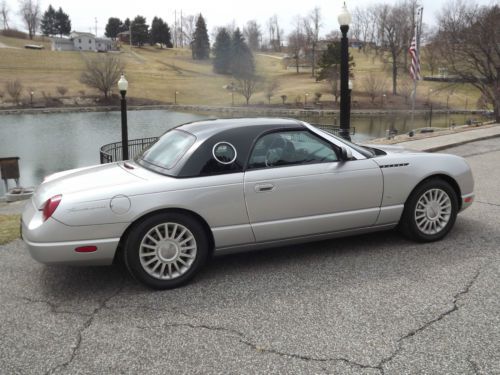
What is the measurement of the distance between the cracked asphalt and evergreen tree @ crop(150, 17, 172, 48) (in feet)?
508

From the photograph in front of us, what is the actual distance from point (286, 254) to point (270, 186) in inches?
36.3

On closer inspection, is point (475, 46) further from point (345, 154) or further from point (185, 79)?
point (185, 79)

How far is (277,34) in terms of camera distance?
167625mm

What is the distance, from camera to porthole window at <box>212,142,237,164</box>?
13.8 ft

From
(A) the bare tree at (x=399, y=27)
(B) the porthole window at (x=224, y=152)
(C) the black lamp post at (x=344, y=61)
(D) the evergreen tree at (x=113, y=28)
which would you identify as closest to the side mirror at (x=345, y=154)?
(B) the porthole window at (x=224, y=152)

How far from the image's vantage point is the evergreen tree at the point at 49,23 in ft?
495

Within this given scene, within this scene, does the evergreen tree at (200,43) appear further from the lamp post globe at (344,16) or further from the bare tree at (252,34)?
the lamp post globe at (344,16)

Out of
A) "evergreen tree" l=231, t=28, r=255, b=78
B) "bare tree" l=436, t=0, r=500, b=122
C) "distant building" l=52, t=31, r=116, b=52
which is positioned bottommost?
"bare tree" l=436, t=0, r=500, b=122

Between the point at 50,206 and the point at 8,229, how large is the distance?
2.80 meters

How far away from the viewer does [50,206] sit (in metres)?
3.76

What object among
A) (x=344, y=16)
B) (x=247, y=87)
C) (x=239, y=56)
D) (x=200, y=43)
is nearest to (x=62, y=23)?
(x=200, y=43)

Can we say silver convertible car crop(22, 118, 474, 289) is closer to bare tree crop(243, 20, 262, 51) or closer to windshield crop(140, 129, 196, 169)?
windshield crop(140, 129, 196, 169)

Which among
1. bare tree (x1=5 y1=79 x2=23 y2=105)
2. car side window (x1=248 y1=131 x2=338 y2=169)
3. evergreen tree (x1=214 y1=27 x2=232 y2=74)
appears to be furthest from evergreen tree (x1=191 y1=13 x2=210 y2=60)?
car side window (x1=248 y1=131 x2=338 y2=169)

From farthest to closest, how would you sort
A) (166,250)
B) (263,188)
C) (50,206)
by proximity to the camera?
(263,188), (166,250), (50,206)
